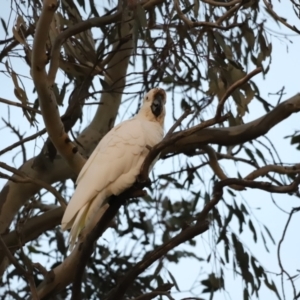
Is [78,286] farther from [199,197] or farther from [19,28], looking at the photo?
[199,197]

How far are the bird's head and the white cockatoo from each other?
0.07 m

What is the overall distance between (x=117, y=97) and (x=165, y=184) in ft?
2.99

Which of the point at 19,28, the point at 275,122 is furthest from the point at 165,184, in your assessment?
the point at 19,28

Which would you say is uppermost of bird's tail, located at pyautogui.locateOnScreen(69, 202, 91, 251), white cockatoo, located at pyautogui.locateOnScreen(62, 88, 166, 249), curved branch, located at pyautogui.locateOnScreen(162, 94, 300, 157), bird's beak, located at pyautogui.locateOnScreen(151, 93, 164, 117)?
bird's beak, located at pyautogui.locateOnScreen(151, 93, 164, 117)

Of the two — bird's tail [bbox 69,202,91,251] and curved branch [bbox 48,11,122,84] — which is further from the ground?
curved branch [bbox 48,11,122,84]

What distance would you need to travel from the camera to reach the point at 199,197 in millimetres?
3277

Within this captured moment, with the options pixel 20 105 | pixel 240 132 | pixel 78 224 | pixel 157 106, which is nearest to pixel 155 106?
pixel 157 106

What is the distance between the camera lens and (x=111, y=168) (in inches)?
89.7

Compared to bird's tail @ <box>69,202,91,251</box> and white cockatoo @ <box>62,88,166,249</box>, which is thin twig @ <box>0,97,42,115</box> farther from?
bird's tail @ <box>69,202,91,251</box>

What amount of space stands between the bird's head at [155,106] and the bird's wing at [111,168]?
15 cm

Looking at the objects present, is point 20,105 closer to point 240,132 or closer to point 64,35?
point 64,35

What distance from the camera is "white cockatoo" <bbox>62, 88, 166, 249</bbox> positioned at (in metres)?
2.15

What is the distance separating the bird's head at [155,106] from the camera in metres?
2.56

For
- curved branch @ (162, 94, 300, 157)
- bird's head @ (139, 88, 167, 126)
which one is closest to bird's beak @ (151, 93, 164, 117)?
bird's head @ (139, 88, 167, 126)
